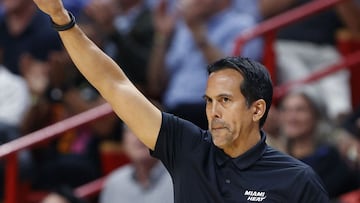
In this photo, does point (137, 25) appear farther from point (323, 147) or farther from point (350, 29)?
point (323, 147)

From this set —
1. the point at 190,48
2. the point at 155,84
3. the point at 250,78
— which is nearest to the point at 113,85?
the point at 250,78

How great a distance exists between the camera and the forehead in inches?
154

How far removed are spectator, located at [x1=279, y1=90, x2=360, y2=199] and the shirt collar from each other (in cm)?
238

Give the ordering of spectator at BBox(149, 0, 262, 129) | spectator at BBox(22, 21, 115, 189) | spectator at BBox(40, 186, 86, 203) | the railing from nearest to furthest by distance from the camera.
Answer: spectator at BBox(40, 186, 86, 203), the railing, spectator at BBox(149, 0, 262, 129), spectator at BBox(22, 21, 115, 189)

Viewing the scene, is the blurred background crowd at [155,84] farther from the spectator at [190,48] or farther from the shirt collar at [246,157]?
the shirt collar at [246,157]

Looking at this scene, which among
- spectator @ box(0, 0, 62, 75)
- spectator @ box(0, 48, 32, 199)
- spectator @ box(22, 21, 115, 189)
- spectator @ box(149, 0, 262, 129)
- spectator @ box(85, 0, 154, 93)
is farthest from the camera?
spectator @ box(0, 0, 62, 75)

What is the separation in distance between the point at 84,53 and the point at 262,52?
3.37m

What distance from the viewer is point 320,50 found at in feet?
25.0

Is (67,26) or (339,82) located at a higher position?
(67,26)

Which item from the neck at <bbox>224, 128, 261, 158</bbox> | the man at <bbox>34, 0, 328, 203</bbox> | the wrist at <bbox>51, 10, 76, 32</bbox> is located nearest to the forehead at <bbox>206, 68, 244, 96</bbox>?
the man at <bbox>34, 0, 328, 203</bbox>

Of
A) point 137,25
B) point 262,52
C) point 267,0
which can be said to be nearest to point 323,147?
point 262,52

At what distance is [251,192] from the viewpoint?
387 cm

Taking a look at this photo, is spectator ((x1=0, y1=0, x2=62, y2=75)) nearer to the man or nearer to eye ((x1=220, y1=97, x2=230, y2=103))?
the man

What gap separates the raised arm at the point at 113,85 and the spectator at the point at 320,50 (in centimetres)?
334
